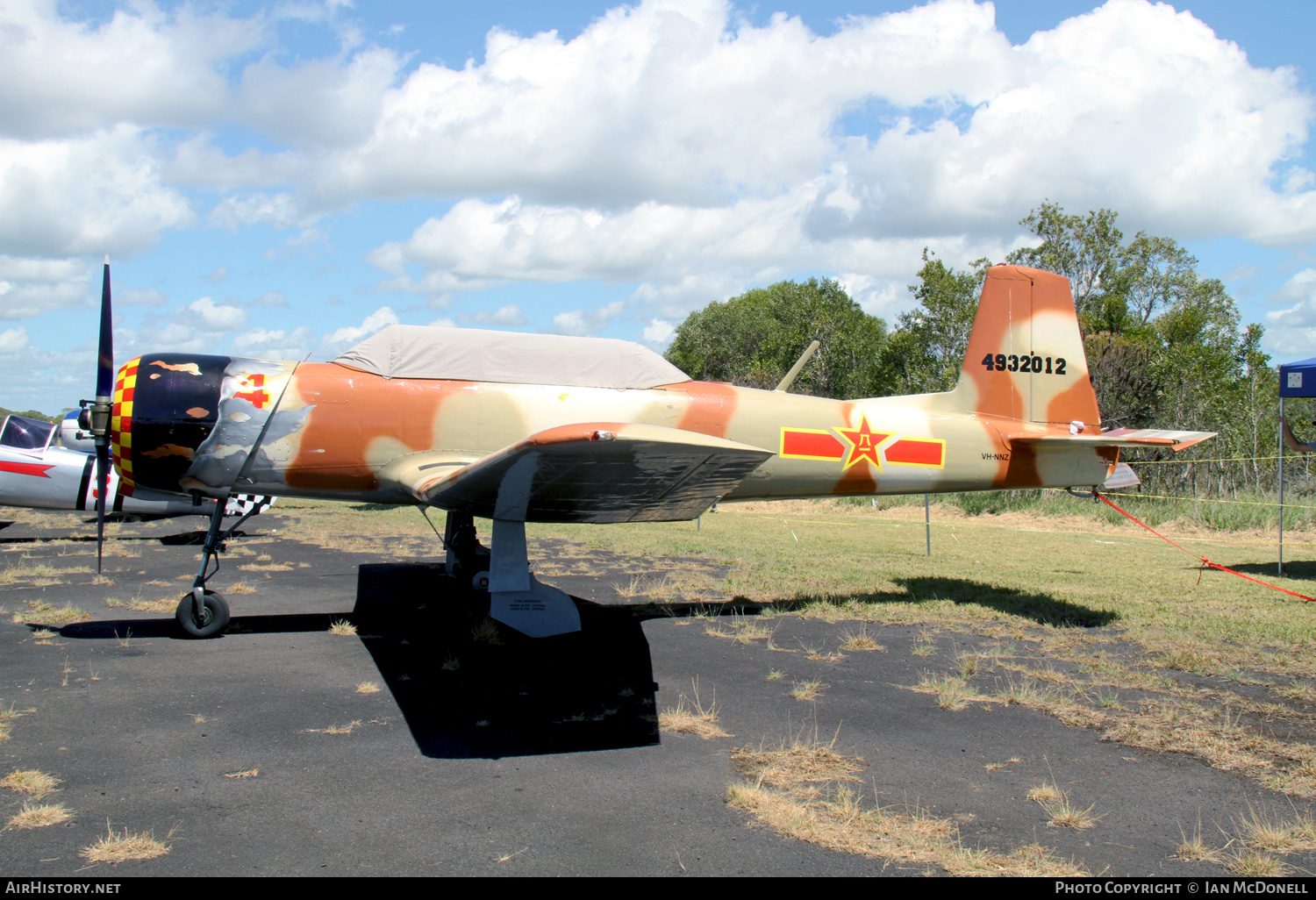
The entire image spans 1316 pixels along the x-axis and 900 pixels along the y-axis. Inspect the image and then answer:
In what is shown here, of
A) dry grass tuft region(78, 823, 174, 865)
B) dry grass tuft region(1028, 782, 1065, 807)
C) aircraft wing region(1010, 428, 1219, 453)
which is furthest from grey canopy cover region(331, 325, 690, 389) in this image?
dry grass tuft region(1028, 782, 1065, 807)

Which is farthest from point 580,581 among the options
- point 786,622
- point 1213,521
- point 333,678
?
point 1213,521

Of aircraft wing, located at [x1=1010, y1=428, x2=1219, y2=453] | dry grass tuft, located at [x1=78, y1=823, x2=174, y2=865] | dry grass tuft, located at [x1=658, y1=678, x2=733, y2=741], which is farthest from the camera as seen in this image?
aircraft wing, located at [x1=1010, y1=428, x2=1219, y2=453]

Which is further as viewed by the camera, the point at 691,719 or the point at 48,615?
the point at 48,615

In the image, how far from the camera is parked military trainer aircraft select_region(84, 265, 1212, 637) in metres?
5.07

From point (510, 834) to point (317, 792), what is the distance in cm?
102

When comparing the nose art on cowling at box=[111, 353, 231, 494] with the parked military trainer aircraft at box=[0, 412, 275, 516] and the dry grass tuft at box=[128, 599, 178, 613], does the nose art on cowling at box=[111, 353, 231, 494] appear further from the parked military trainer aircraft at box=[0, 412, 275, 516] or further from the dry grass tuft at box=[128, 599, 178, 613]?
the parked military trainer aircraft at box=[0, 412, 275, 516]

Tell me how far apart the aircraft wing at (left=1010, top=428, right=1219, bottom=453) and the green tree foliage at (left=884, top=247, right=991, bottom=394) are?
2455 centimetres

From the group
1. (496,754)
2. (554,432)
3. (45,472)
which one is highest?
(554,432)

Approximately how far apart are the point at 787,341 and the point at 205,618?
4292 cm

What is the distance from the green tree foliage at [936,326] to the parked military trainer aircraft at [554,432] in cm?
2444

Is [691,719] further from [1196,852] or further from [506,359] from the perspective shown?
[506,359]

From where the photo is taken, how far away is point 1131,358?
23516 mm

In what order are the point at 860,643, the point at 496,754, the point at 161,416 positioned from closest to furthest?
the point at 496,754 < the point at 161,416 < the point at 860,643

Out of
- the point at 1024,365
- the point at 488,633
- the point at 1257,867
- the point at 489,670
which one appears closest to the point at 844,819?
the point at 1257,867
